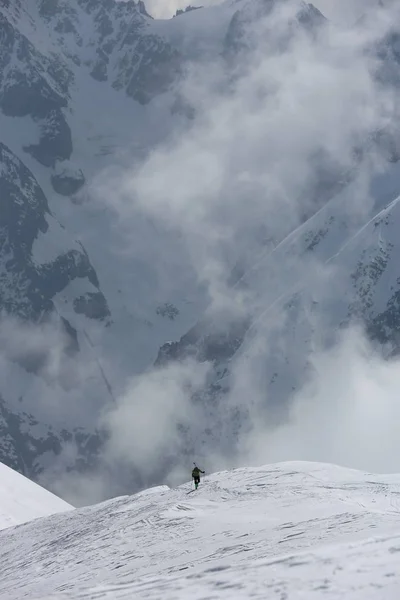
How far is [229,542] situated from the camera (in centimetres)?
2823

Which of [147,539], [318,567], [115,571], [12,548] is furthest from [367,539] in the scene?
[12,548]

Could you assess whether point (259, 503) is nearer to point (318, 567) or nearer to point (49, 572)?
point (49, 572)

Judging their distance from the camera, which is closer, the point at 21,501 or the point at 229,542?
the point at 229,542

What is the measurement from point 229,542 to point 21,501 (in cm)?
3560

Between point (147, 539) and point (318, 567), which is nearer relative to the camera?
point (318, 567)

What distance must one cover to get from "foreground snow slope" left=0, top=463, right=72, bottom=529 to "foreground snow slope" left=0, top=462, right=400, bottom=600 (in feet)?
27.9

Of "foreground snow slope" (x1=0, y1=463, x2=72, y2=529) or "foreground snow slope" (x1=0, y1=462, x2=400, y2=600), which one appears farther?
"foreground snow slope" (x1=0, y1=463, x2=72, y2=529)

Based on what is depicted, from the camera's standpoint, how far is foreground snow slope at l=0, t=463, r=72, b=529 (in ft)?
184

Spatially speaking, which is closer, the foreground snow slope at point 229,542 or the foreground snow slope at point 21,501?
the foreground snow slope at point 229,542

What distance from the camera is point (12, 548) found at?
41.1 meters

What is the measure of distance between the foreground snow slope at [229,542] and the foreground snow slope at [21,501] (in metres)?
8.51

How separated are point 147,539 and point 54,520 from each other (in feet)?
54.0

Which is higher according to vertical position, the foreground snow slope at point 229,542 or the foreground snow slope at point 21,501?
the foreground snow slope at point 21,501

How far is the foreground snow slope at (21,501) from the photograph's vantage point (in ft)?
184
